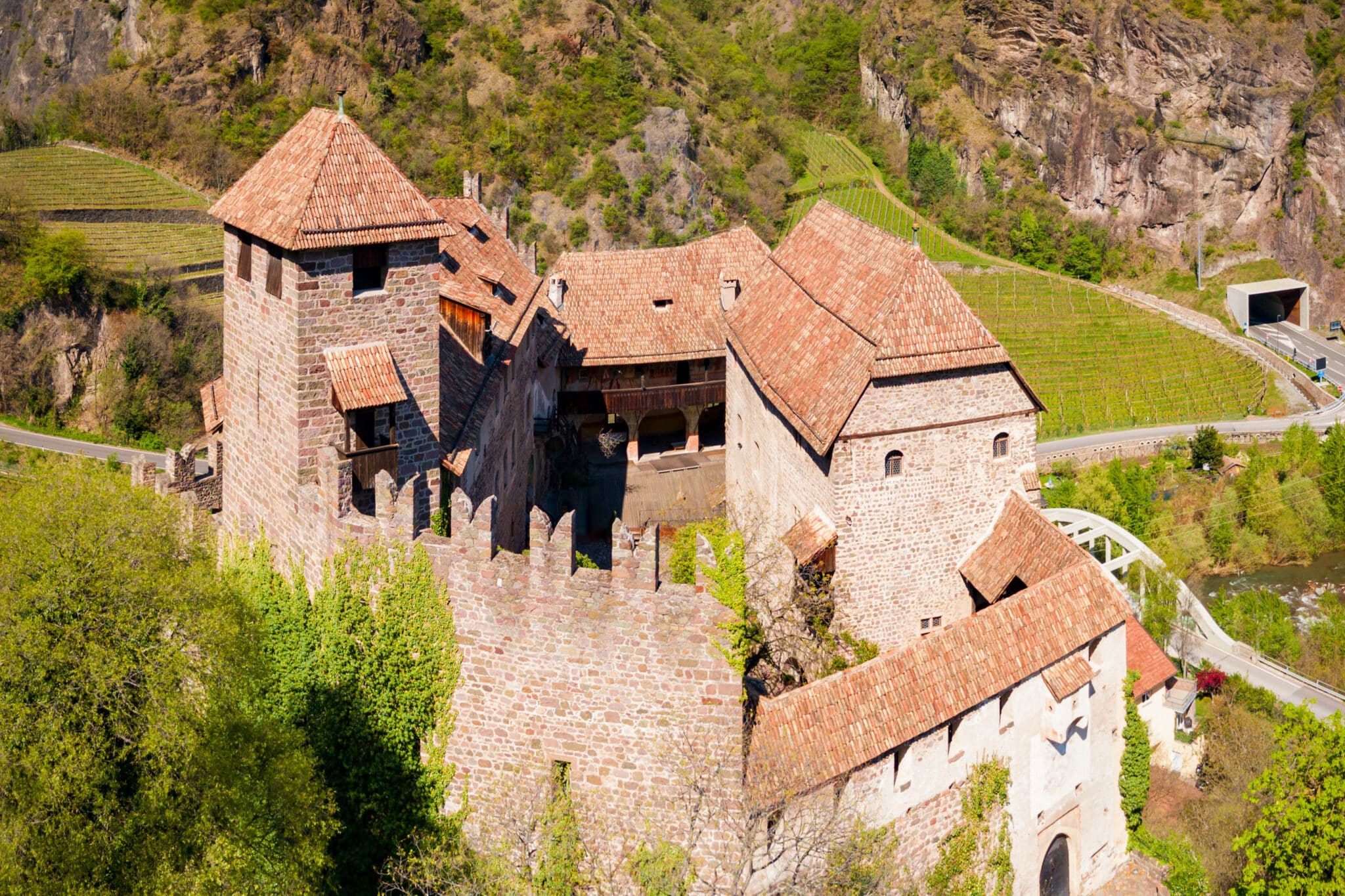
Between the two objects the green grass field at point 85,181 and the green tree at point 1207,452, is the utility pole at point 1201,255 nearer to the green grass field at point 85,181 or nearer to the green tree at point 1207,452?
the green tree at point 1207,452

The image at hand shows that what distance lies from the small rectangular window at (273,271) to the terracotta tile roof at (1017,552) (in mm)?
17420

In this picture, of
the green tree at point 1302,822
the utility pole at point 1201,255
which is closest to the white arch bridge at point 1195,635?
the green tree at point 1302,822

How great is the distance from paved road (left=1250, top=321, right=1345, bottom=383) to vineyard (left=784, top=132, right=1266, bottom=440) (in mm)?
6589

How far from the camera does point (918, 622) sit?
3591cm

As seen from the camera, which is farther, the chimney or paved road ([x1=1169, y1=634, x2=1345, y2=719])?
the chimney

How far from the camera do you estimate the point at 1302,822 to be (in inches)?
1189

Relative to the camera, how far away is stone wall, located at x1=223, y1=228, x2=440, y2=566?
88.6 ft

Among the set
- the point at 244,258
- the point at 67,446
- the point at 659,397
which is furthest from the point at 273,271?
the point at 67,446

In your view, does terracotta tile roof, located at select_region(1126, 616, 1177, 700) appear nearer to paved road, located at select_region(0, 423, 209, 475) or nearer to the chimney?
the chimney

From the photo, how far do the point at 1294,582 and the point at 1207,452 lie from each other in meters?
8.18

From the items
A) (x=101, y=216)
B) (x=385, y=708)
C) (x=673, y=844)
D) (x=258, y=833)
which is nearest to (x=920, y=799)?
(x=673, y=844)

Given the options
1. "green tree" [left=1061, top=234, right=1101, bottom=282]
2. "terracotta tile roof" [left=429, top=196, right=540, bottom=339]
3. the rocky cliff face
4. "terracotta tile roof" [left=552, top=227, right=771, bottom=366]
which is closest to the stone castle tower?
"terracotta tile roof" [left=429, top=196, right=540, bottom=339]

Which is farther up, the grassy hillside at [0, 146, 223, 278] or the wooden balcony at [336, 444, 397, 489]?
the grassy hillside at [0, 146, 223, 278]

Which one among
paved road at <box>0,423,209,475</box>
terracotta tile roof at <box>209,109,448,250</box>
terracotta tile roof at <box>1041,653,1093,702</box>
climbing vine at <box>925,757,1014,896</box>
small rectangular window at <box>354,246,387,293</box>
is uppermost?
terracotta tile roof at <box>209,109,448,250</box>
